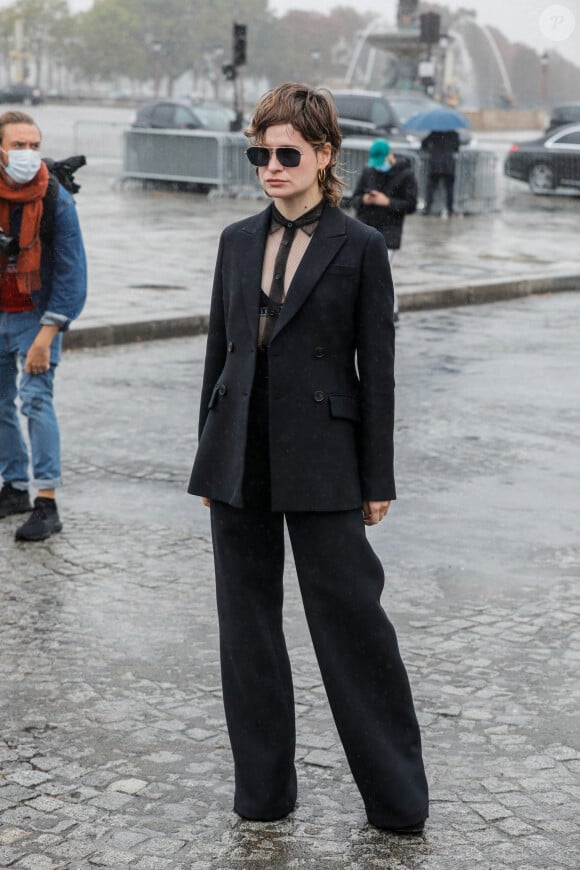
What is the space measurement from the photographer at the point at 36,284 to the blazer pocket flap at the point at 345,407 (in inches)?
114

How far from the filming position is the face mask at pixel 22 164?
6.07 m

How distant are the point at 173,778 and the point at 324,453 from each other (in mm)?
1059

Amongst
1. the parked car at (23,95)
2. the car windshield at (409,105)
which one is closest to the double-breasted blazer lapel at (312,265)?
the car windshield at (409,105)

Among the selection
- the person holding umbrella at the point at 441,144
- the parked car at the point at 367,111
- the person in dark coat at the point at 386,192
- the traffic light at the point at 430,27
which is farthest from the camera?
the traffic light at the point at 430,27

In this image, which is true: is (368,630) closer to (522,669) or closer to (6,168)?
(522,669)

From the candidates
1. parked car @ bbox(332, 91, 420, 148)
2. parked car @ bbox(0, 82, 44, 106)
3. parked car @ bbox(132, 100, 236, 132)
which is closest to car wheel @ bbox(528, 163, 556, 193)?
parked car @ bbox(332, 91, 420, 148)

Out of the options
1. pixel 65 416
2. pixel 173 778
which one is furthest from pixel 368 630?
pixel 65 416

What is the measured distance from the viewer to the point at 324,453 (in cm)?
356

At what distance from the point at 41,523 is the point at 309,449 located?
9.98 feet

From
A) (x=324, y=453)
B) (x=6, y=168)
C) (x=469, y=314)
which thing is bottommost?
(x=469, y=314)

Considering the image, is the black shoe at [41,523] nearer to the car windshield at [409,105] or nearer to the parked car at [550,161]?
the parked car at [550,161]

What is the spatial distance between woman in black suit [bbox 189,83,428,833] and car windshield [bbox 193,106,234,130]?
28.4 m

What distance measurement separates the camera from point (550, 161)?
3016cm

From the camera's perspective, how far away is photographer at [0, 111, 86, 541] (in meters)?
6.14
